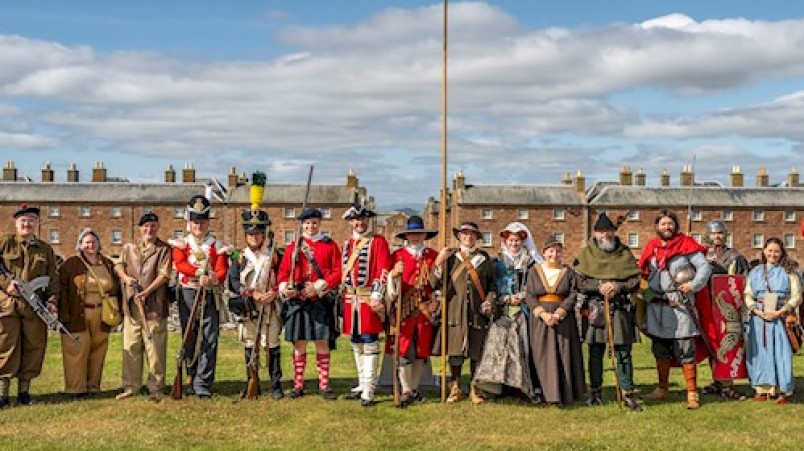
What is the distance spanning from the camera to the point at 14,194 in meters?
65.4

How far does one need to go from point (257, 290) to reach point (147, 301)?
50.6 inches

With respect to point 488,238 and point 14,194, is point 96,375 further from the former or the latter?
point 14,194

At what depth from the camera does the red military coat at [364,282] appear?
9.38 m

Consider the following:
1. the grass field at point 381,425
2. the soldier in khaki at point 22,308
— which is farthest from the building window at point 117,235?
the soldier in khaki at point 22,308

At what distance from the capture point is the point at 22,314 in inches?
371

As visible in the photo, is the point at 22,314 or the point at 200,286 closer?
the point at 22,314

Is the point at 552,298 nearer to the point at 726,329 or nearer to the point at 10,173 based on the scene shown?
the point at 726,329

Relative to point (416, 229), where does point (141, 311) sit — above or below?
below

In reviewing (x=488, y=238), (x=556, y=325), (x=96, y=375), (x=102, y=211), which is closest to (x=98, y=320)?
(x=96, y=375)

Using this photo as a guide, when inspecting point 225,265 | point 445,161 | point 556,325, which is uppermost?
point 445,161

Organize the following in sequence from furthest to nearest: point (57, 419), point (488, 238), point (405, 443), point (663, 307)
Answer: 1. point (488, 238)
2. point (663, 307)
3. point (57, 419)
4. point (405, 443)

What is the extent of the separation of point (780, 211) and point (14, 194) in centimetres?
5931

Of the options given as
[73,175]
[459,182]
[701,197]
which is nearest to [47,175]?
[73,175]

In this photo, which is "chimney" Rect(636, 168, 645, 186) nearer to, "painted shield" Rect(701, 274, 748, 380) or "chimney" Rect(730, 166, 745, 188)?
"chimney" Rect(730, 166, 745, 188)
